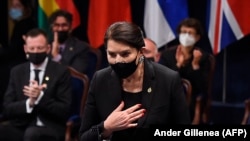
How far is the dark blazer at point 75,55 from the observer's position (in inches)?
201

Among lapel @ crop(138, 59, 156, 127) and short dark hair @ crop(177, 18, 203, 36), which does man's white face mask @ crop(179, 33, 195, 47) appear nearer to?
short dark hair @ crop(177, 18, 203, 36)

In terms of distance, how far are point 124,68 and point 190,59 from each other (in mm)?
2720

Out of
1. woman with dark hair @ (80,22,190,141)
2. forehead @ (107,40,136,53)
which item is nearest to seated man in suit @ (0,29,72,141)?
woman with dark hair @ (80,22,190,141)

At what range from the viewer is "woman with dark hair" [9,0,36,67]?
6.06 meters

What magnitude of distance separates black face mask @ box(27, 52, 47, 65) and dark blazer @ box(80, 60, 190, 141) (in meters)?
1.82

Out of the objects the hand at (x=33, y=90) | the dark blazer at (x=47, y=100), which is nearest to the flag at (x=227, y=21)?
the dark blazer at (x=47, y=100)

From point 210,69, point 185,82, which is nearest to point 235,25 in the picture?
point 210,69

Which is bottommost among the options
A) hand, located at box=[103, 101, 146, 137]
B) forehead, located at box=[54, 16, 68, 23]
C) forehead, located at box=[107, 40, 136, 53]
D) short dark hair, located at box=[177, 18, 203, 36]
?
short dark hair, located at box=[177, 18, 203, 36]

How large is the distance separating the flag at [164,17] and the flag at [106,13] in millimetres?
228

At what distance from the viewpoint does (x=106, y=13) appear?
5660 millimetres

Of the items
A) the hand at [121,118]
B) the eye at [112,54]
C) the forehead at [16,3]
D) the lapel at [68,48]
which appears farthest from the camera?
the forehead at [16,3]

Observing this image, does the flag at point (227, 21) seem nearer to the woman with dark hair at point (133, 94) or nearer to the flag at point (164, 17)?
the flag at point (164, 17)

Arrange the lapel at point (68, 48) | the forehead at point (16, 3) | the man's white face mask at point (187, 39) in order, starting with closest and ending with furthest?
the man's white face mask at point (187, 39)
the lapel at point (68, 48)
the forehead at point (16, 3)

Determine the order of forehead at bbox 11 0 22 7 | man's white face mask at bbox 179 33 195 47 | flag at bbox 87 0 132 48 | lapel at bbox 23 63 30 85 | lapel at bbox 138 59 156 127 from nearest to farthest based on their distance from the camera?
lapel at bbox 138 59 156 127, lapel at bbox 23 63 30 85, man's white face mask at bbox 179 33 195 47, flag at bbox 87 0 132 48, forehead at bbox 11 0 22 7
